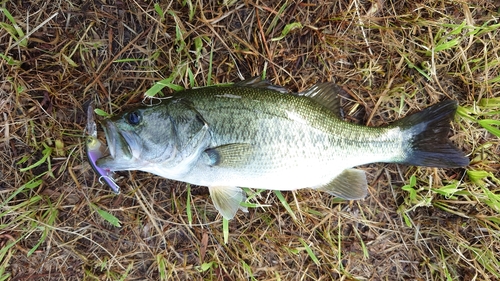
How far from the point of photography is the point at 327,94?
103 inches

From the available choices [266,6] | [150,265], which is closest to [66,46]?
[266,6]

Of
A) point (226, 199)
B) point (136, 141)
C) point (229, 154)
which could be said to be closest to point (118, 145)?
point (136, 141)

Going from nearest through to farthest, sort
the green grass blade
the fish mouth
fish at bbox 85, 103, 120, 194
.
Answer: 1. the fish mouth
2. fish at bbox 85, 103, 120, 194
3. the green grass blade

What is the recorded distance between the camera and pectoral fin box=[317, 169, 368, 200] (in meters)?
2.62

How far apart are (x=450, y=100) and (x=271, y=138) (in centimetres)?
141

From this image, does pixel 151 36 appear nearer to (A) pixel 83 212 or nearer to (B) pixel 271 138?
(B) pixel 271 138

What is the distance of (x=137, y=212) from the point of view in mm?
2775

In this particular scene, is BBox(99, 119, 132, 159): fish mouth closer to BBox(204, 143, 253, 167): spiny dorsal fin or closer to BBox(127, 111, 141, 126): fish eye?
BBox(127, 111, 141, 126): fish eye

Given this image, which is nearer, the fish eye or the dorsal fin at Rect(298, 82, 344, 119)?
the fish eye

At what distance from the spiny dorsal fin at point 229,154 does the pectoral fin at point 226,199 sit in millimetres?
277

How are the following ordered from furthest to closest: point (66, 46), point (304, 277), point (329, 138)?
1. point (304, 277)
2. point (66, 46)
3. point (329, 138)

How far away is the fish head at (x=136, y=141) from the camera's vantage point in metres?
2.25

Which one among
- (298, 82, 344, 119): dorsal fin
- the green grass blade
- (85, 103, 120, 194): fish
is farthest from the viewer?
the green grass blade

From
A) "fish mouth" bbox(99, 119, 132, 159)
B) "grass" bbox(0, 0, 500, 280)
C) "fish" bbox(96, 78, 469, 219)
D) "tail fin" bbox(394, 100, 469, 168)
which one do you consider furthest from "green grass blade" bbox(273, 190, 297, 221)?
"fish mouth" bbox(99, 119, 132, 159)
